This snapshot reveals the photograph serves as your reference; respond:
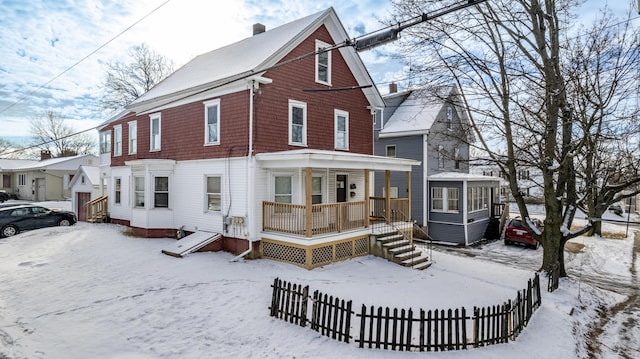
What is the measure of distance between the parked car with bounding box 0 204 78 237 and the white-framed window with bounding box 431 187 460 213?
70.5ft

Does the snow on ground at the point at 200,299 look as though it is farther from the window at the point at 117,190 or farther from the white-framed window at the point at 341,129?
the white-framed window at the point at 341,129

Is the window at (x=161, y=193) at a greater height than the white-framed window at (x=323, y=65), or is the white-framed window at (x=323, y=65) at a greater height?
the white-framed window at (x=323, y=65)

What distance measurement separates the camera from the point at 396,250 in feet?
44.0

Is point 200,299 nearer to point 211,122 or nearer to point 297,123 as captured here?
point 211,122

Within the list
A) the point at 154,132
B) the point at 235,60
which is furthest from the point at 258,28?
the point at 154,132

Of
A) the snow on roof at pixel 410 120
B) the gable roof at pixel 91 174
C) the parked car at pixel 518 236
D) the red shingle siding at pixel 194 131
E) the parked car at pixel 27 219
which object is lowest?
the parked car at pixel 518 236

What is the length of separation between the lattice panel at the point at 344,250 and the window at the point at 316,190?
2.76 m

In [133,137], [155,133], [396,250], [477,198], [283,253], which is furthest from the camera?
[477,198]

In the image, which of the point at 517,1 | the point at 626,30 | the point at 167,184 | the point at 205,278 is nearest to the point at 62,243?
the point at 167,184

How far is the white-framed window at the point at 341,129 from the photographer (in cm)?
1620

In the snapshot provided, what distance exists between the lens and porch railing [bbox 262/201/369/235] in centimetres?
1227

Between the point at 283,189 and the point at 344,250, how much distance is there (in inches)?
133

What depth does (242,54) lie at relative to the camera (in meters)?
16.1

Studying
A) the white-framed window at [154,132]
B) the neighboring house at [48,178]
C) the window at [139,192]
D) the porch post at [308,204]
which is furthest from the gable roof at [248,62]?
the neighboring house at [48,178]
